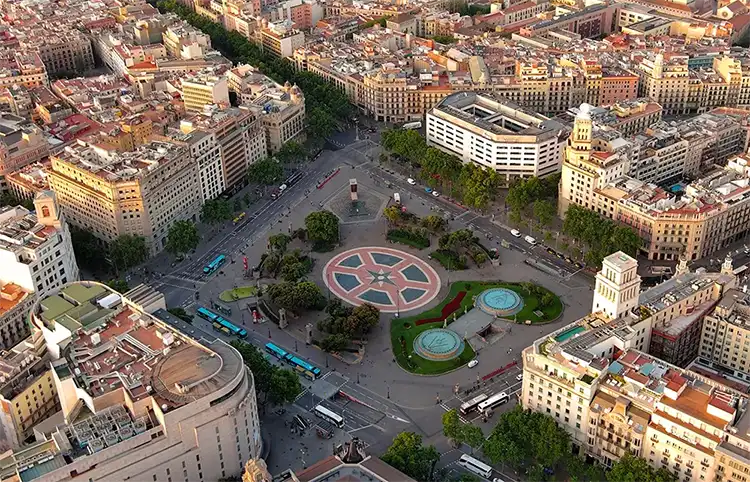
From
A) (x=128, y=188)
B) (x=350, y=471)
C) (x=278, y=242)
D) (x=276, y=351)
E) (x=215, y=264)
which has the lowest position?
(x=276, y=351)

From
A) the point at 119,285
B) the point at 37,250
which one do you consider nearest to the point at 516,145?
the point at 119,285

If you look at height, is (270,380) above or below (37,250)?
below

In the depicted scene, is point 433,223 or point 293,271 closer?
point 293,271

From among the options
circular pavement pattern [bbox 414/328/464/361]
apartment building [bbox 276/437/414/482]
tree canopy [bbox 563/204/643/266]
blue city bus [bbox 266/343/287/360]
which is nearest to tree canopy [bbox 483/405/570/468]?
apartment building [bbox 276/437/414/482]

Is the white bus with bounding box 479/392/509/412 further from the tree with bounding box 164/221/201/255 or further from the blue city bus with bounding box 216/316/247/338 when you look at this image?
the tree with bounding box 164/221/201/255

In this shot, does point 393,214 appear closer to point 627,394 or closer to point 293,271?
point 293,271
